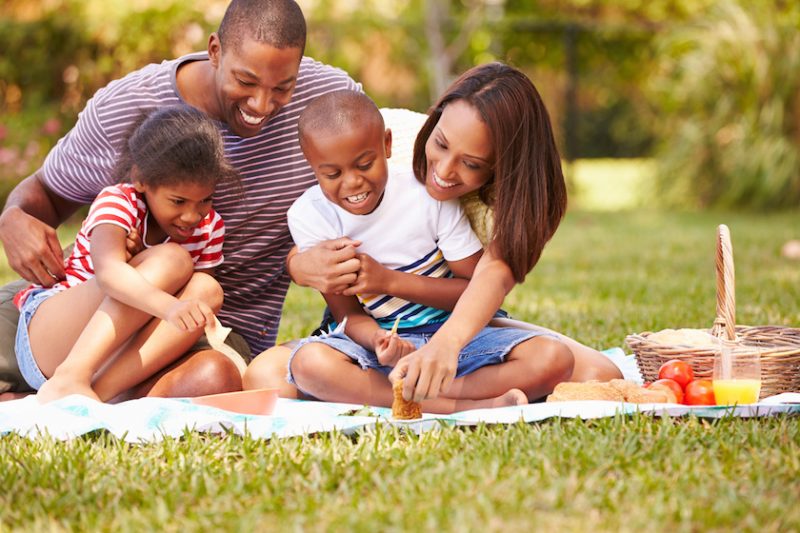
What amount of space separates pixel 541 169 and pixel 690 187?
962 centimetres

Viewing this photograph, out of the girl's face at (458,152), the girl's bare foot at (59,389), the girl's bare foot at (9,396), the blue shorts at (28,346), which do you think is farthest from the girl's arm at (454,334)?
the girl's bare foot at (9,396)

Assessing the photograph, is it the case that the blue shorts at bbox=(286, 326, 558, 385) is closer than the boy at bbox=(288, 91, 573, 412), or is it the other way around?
the boy at bbox=(288, 91, 573, 412)

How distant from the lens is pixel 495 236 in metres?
3.21

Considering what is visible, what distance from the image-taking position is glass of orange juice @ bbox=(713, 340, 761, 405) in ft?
10.1

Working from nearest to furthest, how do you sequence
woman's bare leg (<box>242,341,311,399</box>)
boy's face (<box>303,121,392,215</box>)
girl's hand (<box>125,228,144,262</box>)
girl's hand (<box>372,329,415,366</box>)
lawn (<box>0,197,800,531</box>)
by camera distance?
lawn (<box>0,197,800,531</box>) → girl's hand (<box>372,329,415,366</box>) → boy's face (<box>303,121,392,215</box>) → girl's hand (<box>125,228,144,262</box>) → woman's bare leg (<box>242,341,311,399</box>)

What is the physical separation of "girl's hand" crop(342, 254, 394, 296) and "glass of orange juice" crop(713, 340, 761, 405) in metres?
1.06

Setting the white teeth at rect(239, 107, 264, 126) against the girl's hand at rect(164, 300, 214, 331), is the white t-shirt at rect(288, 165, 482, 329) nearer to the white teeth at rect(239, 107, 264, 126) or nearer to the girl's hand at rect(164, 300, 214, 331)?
the white teeth at rect(239, 107, 264, 126)

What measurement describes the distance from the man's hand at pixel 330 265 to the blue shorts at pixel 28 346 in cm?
86

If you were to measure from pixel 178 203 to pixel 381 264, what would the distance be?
67 centimetres

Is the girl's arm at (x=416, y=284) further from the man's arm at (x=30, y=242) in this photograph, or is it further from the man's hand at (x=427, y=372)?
the man's arm at (x=30, y=242)

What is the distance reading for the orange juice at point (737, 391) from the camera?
3.08 metres

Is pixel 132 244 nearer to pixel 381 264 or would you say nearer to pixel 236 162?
pixel 236 162

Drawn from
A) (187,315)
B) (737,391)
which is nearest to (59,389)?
(187,315)

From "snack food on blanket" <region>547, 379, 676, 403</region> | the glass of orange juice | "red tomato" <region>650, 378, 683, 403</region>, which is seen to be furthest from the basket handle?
"snack food on blanket" <region>547, 379, 676, 403</region>
